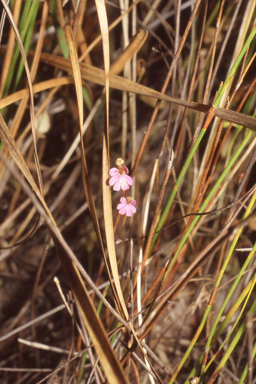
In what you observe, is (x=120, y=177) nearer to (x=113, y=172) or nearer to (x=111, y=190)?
(x=113, y=172)

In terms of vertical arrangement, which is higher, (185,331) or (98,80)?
(98,80)

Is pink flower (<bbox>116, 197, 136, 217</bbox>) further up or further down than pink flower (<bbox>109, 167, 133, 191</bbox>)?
further down

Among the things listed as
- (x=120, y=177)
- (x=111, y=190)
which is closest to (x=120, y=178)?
(x=120, y=177)

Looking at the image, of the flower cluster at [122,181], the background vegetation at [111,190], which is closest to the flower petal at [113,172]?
the flower cluster at [122,181]

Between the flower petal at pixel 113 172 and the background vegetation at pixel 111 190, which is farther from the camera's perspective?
the background vegetation at pixel 111 190

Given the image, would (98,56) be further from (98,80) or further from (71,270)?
(71,270)

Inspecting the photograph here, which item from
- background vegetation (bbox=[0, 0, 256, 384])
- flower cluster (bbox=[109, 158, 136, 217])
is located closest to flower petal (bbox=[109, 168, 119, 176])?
flower cluster (bbox=[109, 158, 136, 217])

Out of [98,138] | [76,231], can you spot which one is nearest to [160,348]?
A: [76,231]

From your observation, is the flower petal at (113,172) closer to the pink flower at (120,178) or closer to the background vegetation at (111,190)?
the pink flower at (120,178)

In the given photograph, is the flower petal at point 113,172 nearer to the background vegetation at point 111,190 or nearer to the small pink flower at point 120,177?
the small pink flower at point 120,177

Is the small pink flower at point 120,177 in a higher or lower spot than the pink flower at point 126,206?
higher

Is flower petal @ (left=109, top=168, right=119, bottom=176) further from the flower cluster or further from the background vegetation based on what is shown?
the background vegetation
